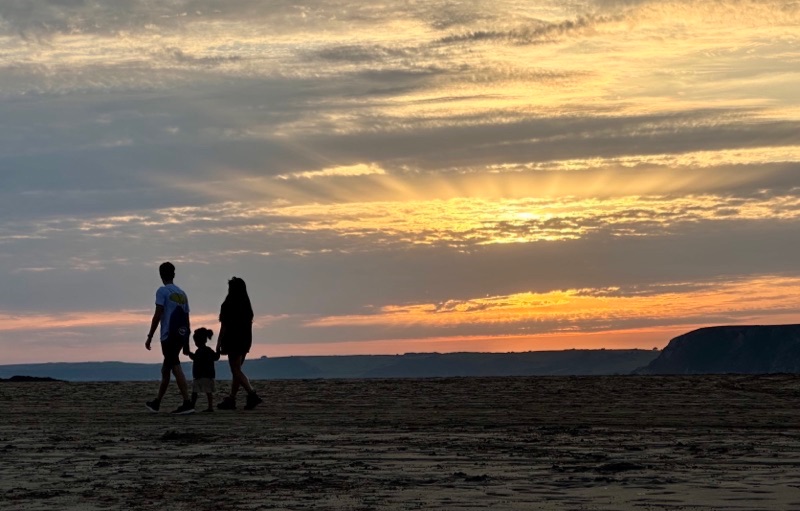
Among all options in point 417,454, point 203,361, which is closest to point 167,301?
point 203,361

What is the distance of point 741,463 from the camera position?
36.0 feet

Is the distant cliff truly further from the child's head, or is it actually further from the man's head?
the man's head

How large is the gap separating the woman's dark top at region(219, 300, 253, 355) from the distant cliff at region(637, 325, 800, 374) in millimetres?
92323

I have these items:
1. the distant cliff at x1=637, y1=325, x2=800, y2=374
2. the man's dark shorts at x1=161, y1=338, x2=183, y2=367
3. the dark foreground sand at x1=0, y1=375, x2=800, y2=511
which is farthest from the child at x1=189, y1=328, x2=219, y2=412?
the distant cliff at x1=637, y1=325, x2=800, y2=374

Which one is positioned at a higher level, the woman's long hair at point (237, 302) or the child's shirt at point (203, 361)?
the woman's long hair at point (237, 302)

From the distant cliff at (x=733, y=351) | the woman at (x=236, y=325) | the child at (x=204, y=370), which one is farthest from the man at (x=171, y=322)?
the distant cliff at (x=733, y=351)

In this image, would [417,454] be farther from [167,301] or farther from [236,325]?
[236,325]

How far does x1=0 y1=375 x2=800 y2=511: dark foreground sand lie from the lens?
29.8 feet

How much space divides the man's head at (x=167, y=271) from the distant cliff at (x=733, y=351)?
93.9 m

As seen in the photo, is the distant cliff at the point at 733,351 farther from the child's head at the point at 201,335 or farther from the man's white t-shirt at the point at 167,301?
the man's white t-shirt at the point at 167,301

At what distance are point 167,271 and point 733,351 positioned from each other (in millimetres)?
109526

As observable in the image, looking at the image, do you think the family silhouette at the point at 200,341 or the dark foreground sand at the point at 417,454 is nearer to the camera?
the dark foreground sand at the point at 417,454

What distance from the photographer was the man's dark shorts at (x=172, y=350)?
20.1 m

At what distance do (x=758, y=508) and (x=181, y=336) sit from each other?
43.2ft
